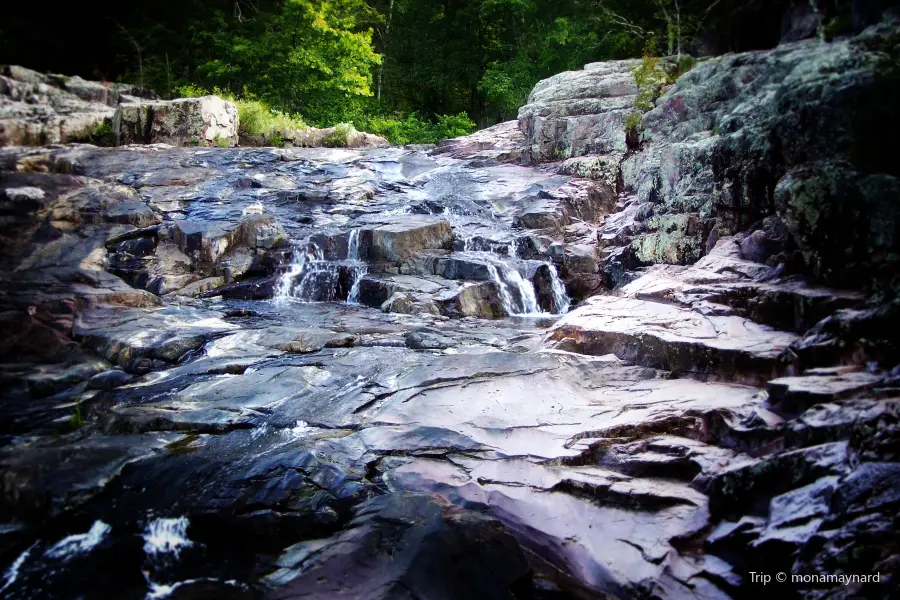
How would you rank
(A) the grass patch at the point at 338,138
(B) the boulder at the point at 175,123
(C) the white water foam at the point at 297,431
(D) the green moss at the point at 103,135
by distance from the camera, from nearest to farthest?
(C) the white water foam at the point at 297,431, (D) the green moss at the point at 103,135, (B) the boulder at the point at 175,123, (A) the grass patch at the point at 338,138

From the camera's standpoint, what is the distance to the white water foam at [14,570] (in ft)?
8.97

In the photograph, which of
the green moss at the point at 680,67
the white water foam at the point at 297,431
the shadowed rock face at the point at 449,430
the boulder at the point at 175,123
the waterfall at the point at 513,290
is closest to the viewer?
the shadowed rock face at the point at 449,430

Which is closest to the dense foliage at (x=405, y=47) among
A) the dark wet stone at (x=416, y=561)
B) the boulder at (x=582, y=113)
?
the boulder at (x=582, y=113)

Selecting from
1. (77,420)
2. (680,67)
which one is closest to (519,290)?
(680,67)

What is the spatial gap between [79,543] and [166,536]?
44 centimetres

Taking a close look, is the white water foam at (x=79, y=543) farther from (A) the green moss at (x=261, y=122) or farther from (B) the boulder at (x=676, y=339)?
(A) the green moss at (x=261, y=122)

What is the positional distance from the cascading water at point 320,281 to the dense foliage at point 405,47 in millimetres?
3767

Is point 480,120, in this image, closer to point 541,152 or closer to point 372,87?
point 372,87

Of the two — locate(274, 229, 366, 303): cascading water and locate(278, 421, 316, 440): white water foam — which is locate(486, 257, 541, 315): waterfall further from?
locate(278, 421, 316, 440): white water foam

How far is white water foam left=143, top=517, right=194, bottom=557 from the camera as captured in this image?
3010mm

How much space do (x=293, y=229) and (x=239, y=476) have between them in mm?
7285

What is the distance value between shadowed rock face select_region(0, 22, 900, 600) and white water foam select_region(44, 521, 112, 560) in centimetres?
3

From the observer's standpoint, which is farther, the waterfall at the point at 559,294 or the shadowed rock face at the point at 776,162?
the waterfall at the point at 559,294

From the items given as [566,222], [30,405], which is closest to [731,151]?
[566,222]
